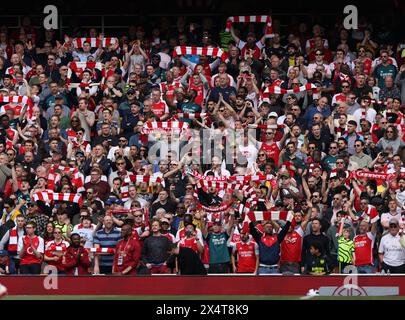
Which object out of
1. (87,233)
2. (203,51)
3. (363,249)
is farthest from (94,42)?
(363,249)

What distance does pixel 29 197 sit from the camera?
83.4 ft

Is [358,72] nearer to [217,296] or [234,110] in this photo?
[234,110]

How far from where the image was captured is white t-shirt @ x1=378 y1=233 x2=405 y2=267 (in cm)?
2378

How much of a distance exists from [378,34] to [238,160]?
5569mm

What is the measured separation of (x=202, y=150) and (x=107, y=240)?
3.08 metres

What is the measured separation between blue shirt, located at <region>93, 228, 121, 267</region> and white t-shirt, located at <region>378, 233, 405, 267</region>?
4420 millimetres

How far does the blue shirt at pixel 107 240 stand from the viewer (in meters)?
24.0

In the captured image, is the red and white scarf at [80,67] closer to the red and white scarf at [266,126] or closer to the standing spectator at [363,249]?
the red and white scarf at [266,126]

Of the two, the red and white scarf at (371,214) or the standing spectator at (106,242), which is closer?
the standing spectator at (106,242)

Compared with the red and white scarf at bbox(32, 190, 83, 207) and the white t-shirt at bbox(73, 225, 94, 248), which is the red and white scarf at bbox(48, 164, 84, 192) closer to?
the red and white scarf at bbox(32, 190, 83, 207)

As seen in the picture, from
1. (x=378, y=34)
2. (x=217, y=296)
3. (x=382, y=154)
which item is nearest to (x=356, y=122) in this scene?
(x=382, y=154)

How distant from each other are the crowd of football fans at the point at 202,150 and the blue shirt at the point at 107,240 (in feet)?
0.08

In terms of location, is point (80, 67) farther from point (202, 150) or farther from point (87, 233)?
point (87, 233)

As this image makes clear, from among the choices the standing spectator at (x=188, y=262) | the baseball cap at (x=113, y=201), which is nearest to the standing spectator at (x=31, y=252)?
the baseball cap at (x=113, y=201)
